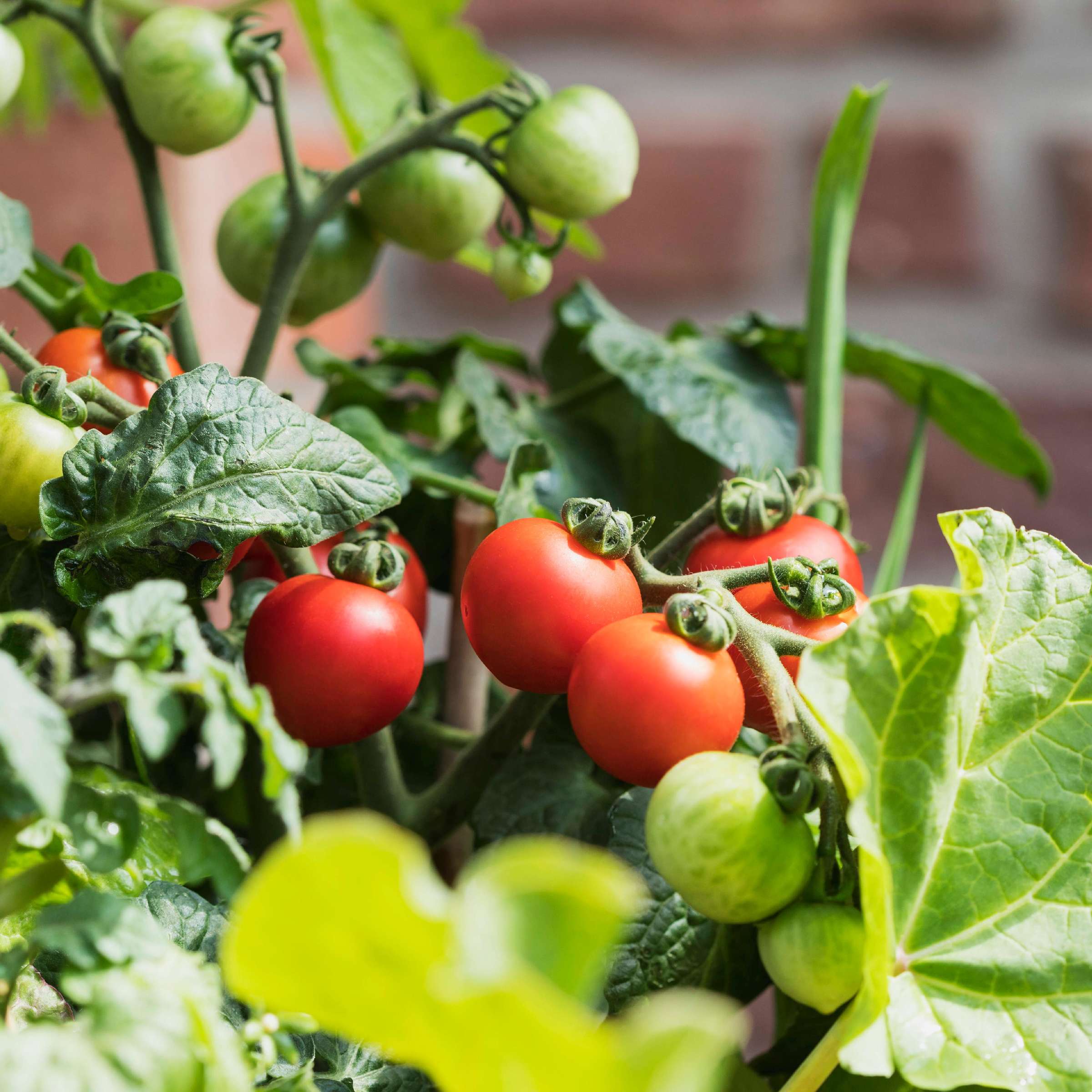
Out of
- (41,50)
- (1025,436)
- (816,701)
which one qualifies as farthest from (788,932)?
(41,50)

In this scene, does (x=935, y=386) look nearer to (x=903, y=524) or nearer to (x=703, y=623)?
(x=903, y=524)

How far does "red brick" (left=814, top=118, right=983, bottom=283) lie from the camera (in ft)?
2.43

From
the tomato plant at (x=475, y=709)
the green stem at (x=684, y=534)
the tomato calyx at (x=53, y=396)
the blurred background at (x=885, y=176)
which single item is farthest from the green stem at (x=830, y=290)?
the blurred background at (x=885, y=176)

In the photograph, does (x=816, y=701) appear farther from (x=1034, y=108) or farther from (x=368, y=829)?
(x=1034, y=108)

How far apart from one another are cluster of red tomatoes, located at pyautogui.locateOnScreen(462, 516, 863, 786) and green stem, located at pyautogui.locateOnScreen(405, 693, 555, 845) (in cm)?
3

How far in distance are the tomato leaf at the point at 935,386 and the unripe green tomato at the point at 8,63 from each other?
23cm

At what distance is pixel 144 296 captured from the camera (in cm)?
27

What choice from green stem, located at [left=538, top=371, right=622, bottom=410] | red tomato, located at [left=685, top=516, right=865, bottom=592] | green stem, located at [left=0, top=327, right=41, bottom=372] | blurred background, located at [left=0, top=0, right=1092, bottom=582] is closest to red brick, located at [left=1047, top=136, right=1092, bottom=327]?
blurred background, located at [left=0, top=0, right=1092, bottom=582]

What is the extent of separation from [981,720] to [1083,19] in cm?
70

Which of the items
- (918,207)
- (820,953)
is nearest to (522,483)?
(820,953)

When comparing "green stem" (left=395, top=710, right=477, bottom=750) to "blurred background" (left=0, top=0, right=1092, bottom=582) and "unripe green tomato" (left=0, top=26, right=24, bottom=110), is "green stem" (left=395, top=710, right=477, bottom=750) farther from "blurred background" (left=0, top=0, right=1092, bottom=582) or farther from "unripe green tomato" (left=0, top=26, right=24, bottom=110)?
"blurred background" (left=0, top=0, right=1092, bottom=582)

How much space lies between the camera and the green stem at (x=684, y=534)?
25 cm

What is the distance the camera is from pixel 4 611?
0.76 ft

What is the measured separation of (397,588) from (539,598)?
2.3 inches
